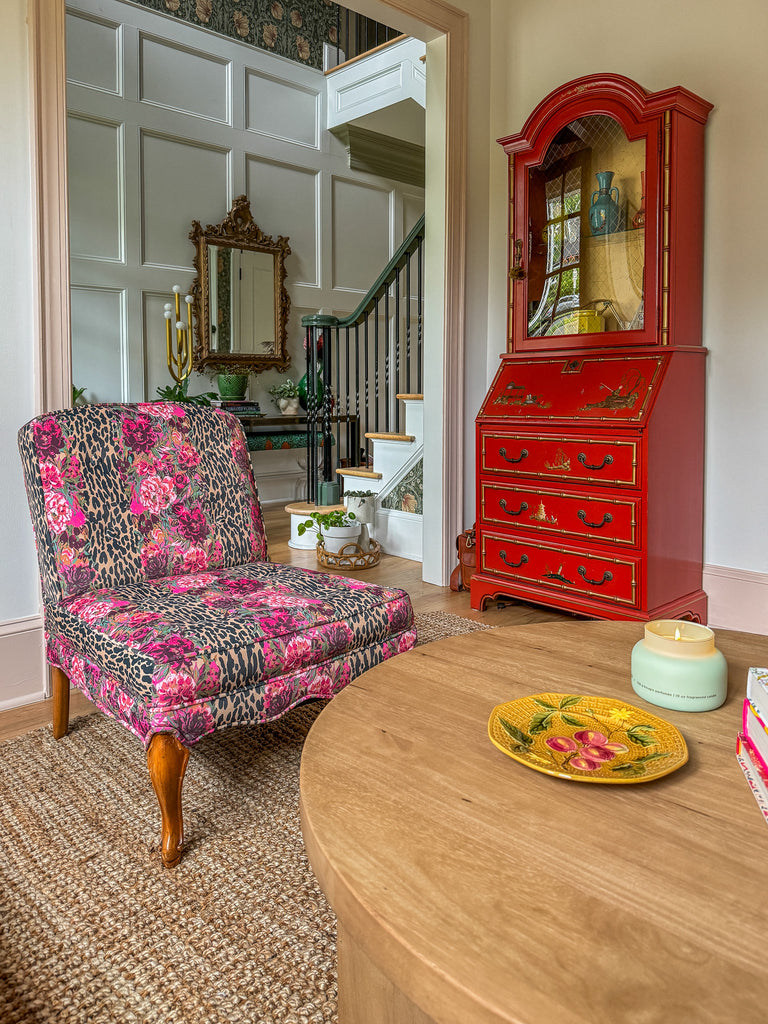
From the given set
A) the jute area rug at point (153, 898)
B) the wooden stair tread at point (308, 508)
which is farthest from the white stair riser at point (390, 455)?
the jute area rug at point (153, 898)

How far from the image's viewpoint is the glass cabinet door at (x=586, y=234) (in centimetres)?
286

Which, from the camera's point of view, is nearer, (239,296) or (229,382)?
(229,382)

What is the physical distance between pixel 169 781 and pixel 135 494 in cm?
87

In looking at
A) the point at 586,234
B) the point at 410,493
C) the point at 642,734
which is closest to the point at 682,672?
the point at 642,734

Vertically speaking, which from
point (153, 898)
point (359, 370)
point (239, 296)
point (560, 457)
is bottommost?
point (153, 898)

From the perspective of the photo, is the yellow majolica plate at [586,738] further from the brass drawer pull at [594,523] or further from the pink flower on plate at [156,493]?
the brass drawer pull at [594,523]

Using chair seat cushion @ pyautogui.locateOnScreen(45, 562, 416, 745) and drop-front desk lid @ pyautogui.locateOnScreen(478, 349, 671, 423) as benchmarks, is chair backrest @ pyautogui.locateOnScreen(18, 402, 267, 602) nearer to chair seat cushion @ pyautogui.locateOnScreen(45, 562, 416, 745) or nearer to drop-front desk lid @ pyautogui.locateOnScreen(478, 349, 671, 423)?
chair seat cushion @ pyautogui.locateOnScreen(45, 562, 416, 745)

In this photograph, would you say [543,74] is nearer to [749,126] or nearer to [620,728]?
[749,126]

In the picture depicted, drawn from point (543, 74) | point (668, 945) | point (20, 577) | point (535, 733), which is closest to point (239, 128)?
point (543, 74)

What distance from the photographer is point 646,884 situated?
712 millimetres

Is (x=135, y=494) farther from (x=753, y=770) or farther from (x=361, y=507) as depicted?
(x=361, y=507)

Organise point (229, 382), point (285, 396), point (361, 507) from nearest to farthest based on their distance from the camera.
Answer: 1. point (361, 507)
2. point (229, 382)
3. point (285, 396)

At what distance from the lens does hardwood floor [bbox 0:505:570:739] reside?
88.1 inches

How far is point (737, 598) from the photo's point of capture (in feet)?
9.78
